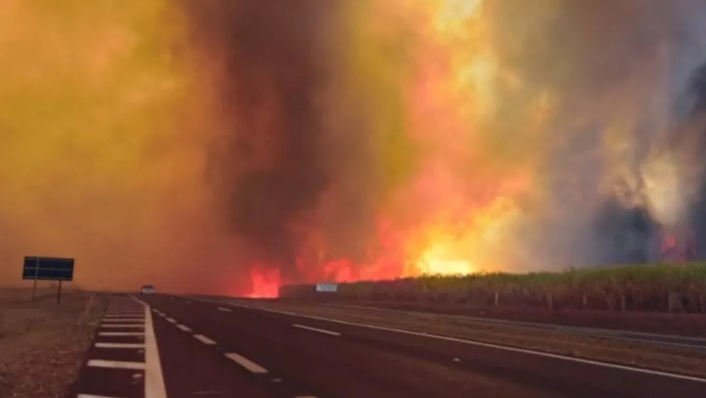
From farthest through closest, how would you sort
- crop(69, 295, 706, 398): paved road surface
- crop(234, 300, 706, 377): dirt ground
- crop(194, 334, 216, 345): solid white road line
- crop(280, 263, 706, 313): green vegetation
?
crop(280, 263, 706, 313): green vegetation, crop(194, 334, 216, 345): solid white road line, crop(234, 300, 706, 377): dirt ground, crop(69, 295, 706, 398): paved road surface

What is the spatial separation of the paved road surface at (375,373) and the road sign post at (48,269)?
128 ft

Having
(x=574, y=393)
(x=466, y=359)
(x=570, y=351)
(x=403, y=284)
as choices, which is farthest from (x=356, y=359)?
(x=403, y=284)

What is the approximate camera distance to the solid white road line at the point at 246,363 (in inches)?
438

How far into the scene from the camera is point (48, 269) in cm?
5038

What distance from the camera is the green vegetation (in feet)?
104

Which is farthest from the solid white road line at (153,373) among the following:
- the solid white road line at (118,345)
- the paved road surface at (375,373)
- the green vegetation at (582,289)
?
the green vegetation at (582,289)

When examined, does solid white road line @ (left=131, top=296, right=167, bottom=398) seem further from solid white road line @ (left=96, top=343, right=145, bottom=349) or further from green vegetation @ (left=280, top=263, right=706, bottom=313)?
green vegetation @ (left=280, top=263, right=706, bottom=313)

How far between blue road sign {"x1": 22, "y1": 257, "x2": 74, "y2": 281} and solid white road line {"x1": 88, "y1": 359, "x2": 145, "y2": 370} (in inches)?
1649

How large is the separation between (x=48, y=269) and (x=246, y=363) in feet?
148

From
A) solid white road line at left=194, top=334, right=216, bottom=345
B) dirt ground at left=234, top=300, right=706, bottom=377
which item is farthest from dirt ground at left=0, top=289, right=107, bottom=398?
dirt ground at left=234, top=300, right=706, bottom=377

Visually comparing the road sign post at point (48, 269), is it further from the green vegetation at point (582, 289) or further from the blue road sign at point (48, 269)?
the green vegetation at point (582, 289)

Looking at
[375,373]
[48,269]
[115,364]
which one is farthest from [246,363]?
[48,269]

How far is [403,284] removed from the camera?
196 ft

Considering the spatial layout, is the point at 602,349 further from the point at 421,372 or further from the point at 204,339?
the point at 204,339
